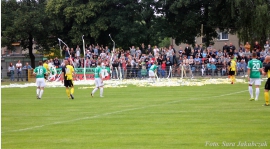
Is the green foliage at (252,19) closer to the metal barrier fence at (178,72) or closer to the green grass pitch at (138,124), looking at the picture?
the metal barrier fence at (178,72)

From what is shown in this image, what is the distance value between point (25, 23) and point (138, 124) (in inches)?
2106

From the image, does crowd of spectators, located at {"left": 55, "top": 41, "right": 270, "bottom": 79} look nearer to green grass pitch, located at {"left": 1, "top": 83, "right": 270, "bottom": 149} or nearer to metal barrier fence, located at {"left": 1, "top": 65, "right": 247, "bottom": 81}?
metal barrier fence, located at {"left": 1, "top": 65, "right": 247, "bottom": 81}

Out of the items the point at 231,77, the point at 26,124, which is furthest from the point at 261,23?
the point at 26,124

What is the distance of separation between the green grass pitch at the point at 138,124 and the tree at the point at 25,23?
43.9 m

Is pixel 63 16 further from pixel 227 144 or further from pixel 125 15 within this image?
pixel 227 144

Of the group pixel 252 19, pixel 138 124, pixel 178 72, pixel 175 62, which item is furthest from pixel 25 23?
pixel 138 124

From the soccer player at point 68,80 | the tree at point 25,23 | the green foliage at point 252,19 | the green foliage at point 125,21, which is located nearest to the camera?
the soccer player at point 68,80

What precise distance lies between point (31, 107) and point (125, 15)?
4155cm

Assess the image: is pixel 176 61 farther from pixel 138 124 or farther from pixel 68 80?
pixel 138 124

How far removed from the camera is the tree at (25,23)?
6731 centimetres

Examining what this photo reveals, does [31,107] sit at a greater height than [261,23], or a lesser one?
lesser

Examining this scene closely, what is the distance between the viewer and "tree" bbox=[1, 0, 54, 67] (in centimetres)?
6731

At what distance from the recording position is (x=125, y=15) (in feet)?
211

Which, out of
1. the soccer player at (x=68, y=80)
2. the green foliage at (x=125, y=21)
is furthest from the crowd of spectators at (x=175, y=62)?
Answer: the soccer player at (x=68, y=80)
